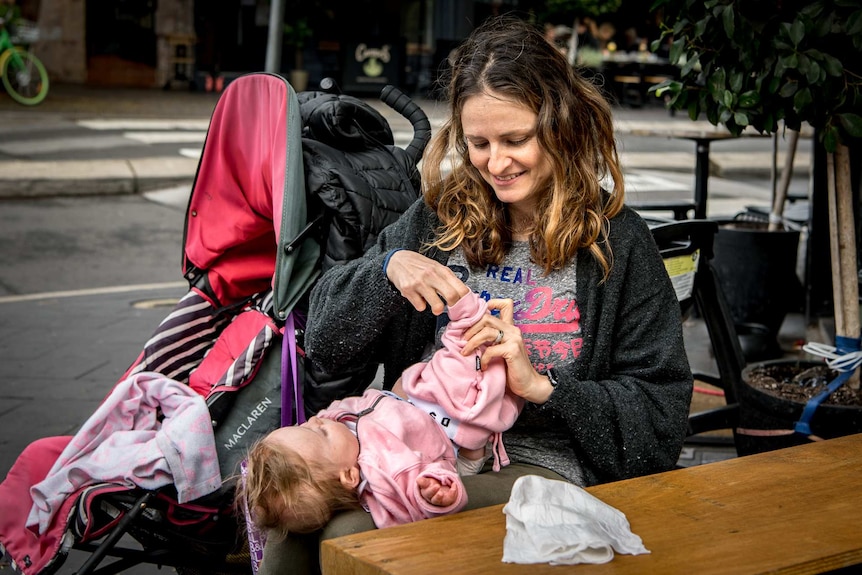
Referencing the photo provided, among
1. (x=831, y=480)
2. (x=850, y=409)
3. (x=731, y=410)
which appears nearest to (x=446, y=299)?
(x=831, y=480)

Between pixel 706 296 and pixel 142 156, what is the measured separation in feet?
29.8

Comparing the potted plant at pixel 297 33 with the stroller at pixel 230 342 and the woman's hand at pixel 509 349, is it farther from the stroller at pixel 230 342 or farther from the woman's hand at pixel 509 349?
the woman's hand at pixel 509 349

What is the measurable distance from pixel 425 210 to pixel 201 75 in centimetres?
1767

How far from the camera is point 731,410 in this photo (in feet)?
12.3

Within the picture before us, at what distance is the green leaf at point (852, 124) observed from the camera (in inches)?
129

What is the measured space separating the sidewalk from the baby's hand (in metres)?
3.56

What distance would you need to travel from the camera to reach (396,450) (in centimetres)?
219

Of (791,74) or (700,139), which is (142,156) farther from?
(791,74)

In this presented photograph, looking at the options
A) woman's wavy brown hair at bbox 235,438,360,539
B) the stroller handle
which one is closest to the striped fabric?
the stroller handle

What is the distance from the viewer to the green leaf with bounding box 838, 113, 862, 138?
10.7ft

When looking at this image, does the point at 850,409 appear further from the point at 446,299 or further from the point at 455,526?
the point at 455,526

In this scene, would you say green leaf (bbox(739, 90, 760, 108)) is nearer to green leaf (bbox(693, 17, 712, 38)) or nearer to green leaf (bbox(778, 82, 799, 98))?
green leaf (bbox(778, 82, 799, 98))

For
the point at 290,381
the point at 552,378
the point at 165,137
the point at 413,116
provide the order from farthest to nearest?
the point at 165,137, the point at 413,116, the point at 290,381, the point at 552,378

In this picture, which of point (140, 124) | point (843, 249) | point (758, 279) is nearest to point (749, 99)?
point (843, 249)
